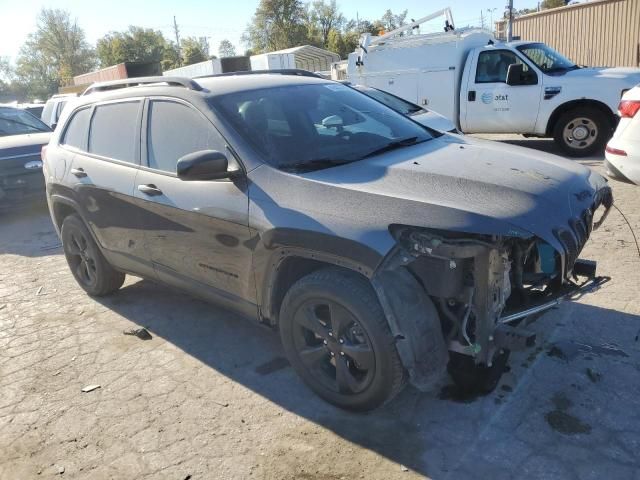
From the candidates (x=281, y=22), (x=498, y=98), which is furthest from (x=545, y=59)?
(x=281, y=22)

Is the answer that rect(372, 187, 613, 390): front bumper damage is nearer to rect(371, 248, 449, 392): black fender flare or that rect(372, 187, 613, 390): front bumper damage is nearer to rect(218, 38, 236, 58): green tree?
rect(371, 248, 449, 392): black fender flare

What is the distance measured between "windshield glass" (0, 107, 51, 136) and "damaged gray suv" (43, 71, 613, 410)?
671 cm

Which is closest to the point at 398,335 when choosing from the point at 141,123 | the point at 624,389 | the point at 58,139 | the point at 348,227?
the point at 348,227

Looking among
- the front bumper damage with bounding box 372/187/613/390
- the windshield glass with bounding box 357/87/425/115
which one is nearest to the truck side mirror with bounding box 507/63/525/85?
the windshield glass with bounding box 357/87/425/115

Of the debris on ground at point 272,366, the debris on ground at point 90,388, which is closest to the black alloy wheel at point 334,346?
the debris on ground at point 272,366

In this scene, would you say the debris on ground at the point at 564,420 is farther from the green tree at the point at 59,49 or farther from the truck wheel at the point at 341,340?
the green tree at the point at 59,49

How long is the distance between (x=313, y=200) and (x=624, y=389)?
6.71ft

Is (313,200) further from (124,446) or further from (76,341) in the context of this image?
(76,341)

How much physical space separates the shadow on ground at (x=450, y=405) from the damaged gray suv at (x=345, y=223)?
0.15 meters

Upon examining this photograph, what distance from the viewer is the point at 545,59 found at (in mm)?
9539

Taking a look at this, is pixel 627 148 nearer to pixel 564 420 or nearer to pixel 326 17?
pixel 564 420

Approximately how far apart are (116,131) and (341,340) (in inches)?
98.8

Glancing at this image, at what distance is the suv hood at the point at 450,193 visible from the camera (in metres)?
2.53

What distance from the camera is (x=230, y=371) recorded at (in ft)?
12.2
